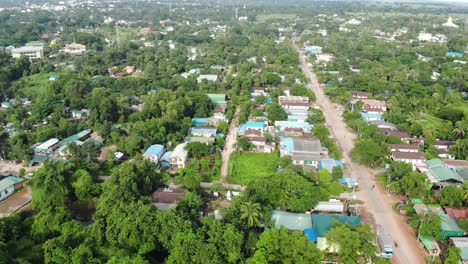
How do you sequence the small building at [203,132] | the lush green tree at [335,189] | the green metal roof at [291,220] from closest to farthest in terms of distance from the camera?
the green metal roof at [291,220], the lush green tree at [335,189], the small building at [203,132]

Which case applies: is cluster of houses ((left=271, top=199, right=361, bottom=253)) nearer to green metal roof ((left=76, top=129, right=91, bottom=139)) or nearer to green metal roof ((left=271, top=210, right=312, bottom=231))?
green metal roof ((left=271, top=210, right=312, bottom=231))

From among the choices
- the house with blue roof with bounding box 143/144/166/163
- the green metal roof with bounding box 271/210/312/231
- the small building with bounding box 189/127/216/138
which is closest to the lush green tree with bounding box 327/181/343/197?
the green metal roof with bounding box 271/210/312/231

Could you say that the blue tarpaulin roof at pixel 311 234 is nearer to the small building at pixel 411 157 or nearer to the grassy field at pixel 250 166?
the grassy field at pixel 250 166

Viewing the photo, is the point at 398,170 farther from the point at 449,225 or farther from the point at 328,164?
the point at 449,225

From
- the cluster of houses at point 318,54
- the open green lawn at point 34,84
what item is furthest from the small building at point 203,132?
the cluster of houses at point 318,54

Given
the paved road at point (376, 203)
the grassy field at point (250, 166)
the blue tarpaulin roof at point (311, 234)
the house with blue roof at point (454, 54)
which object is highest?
the house with blue roof at point (454, 54)

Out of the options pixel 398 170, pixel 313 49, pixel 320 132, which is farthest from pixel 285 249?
pixel 313 49
